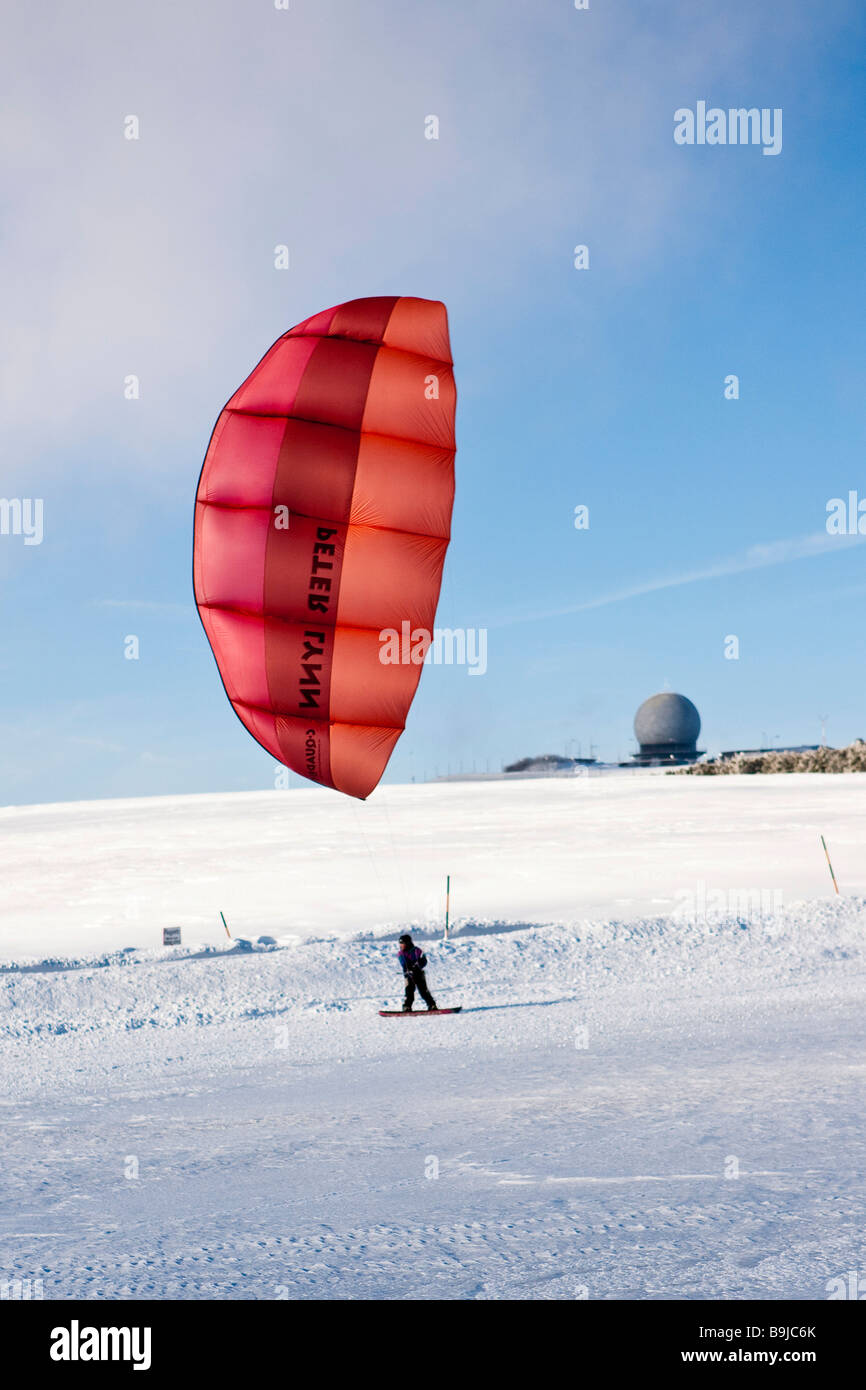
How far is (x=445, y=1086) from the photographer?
10.2 metres

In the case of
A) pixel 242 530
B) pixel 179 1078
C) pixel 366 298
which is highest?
pixel 366 298

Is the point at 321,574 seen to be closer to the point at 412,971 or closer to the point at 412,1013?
the point at 412,971

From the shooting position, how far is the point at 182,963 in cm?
1934

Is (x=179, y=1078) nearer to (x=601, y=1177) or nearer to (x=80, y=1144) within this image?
(x=80, y=1144)

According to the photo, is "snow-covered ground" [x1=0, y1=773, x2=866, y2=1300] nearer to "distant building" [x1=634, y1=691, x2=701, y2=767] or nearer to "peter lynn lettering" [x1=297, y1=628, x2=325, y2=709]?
"peter lynn lettering" [x1=297, y1=628, x2=325, y2=709]

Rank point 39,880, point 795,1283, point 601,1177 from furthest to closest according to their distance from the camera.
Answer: point 39,880
point 601,1177
point 795,1283
